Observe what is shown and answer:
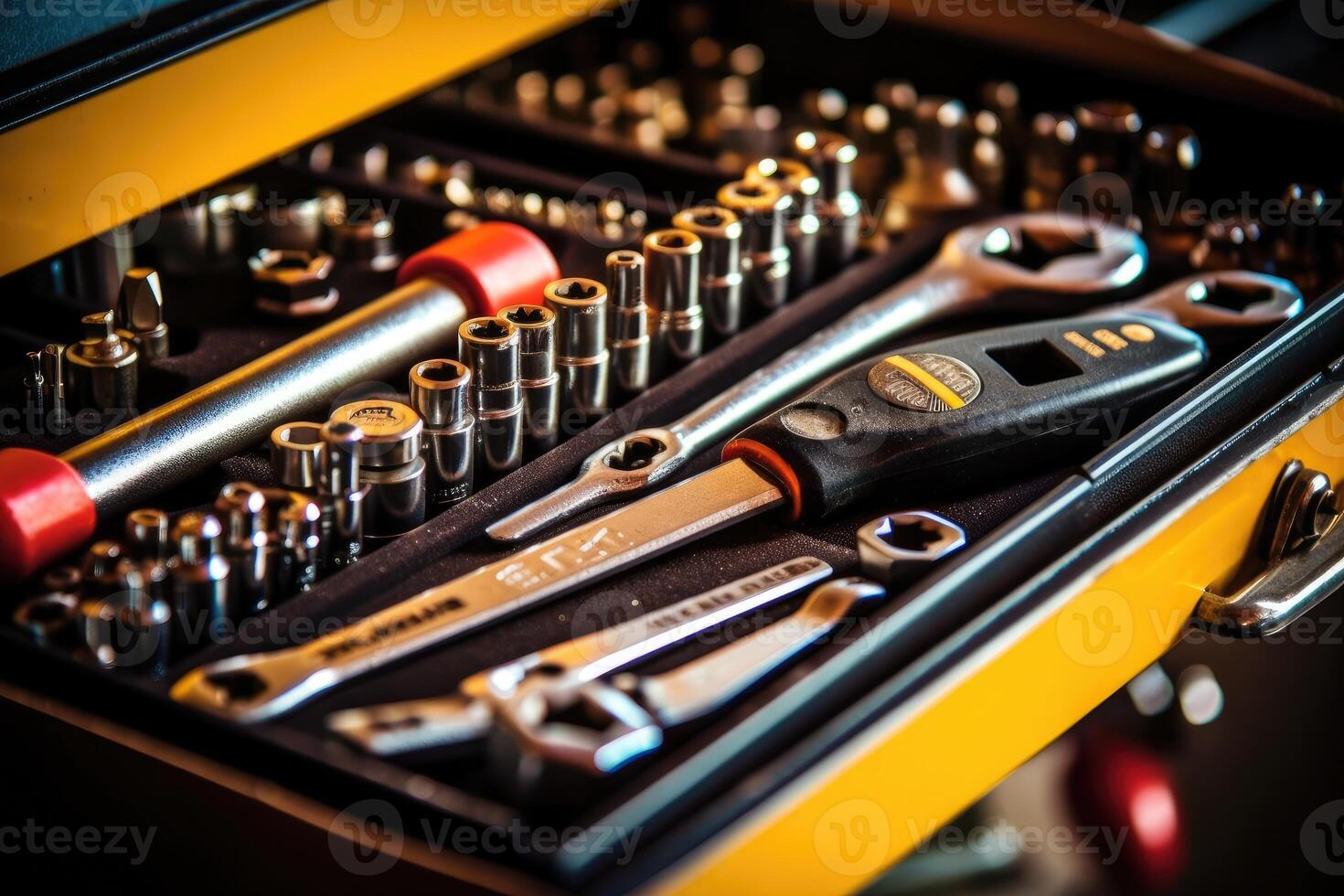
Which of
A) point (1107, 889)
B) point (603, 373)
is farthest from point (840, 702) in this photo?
point (1107, 889)

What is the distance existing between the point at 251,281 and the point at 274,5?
0.20 m

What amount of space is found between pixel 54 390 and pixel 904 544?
0.52 m

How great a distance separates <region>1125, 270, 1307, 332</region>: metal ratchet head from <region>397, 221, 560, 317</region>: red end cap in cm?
41

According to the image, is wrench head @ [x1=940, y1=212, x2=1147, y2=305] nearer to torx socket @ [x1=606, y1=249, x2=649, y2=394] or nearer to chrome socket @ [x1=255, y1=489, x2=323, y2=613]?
torx socket @ [x1=606, y1=249, x2=649, y2=394]

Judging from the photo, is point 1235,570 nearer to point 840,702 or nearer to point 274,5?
point 840,702

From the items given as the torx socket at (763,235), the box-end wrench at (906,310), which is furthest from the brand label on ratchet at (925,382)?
the torx socket at (763,235)

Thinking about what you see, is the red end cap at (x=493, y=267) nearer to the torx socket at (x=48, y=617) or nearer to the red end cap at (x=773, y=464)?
the red end cap at (x=773, y=464)

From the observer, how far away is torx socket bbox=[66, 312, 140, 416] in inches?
38.6

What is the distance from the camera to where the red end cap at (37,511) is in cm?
80

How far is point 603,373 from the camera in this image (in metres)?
1.02

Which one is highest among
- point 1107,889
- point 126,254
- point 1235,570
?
point 126,254

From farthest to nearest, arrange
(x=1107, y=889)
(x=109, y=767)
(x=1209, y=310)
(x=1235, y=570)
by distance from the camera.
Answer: (x=1107, y=889)
(x=1209, y=310)
(x=1235, y=570)
(x=109, y=767)

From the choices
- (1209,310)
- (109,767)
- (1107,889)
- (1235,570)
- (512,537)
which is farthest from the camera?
→ (1107,889)

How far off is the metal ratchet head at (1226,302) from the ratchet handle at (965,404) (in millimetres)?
76
